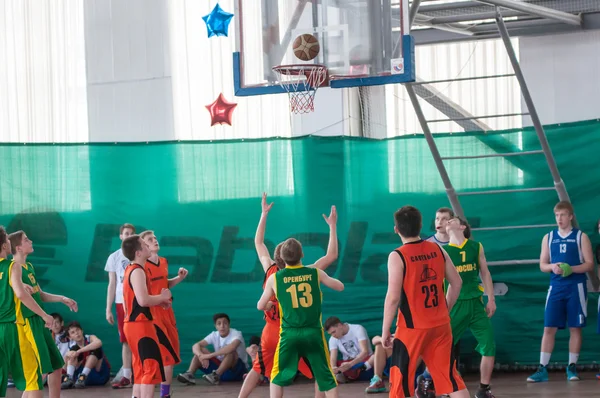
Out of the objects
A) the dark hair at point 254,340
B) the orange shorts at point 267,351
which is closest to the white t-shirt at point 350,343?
the dark hair at point 254,340

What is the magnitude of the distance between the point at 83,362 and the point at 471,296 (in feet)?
16.9

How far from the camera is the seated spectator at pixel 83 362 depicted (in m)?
11.0

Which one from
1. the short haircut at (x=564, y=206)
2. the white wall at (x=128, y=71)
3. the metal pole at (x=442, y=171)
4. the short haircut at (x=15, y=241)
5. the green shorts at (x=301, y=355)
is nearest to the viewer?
the green shorts at (x=301, y=355)

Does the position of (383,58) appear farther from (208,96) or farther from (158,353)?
(208,96)

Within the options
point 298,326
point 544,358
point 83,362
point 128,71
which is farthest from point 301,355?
point 128,71

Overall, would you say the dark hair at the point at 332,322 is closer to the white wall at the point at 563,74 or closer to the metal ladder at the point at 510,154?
the metal ladder at the point at 510,154

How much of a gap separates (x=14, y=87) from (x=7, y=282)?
6193 mm

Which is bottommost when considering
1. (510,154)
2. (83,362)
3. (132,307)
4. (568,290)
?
(83,362)

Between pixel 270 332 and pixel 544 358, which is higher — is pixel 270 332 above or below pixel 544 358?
above

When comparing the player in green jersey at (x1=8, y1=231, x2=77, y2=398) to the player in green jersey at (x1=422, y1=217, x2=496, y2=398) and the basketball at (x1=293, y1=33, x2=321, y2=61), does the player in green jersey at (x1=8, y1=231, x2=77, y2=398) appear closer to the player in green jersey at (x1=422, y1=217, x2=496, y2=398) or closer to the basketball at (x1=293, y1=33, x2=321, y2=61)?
the basketball at (x1=293, y1=33, x2=321, y2=61)

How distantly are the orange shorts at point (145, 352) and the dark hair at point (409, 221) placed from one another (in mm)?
2591

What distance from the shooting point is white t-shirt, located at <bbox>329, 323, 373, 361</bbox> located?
10.5 m

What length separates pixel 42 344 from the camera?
7.80 meters

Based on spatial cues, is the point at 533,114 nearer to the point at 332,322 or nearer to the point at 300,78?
the point at 300,78
